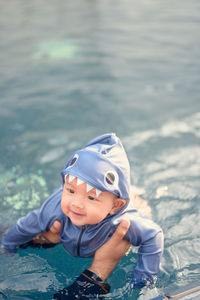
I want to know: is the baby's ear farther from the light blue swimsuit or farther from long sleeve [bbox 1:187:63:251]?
long sleeve [bbox 1:187:63:251]

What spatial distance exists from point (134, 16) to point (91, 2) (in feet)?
5.80

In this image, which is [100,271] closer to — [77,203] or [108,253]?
[108,253]

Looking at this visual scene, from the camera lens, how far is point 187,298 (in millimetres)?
2602

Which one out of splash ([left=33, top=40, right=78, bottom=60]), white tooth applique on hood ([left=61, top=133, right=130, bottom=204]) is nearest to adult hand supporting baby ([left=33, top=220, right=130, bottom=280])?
white tooth applique on hood ([left=61, top=133, right=130, bottom=204])

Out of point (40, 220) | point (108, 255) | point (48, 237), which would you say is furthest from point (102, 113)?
point (108, 255)

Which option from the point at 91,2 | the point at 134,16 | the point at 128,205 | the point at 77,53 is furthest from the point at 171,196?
the point at 91,2

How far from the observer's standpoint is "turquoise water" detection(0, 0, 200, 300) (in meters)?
3.35

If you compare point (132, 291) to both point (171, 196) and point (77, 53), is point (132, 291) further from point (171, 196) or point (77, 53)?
point (77, 53)

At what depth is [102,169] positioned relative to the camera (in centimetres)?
272

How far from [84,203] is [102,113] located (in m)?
3.14

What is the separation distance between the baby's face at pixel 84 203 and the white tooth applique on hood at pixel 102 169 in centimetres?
4

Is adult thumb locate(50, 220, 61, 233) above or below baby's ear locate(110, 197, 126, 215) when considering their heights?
below

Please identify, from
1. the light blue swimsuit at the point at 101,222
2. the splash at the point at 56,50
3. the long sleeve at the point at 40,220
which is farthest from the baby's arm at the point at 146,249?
the splash at the point at 56,50

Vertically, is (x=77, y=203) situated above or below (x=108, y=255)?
above
